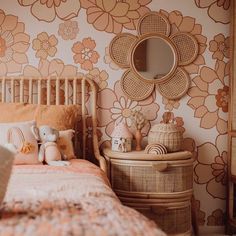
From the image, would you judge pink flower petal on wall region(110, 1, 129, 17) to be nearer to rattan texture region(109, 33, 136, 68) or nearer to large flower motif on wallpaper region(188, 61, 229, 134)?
rattan texture region(109, 33, 136, 68)

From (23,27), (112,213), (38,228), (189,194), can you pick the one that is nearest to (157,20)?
(23,27)

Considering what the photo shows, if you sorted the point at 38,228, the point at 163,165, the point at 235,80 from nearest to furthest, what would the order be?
the point at 38,228, the point at 163,165, the point at 235,80

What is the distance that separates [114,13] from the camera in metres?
2.97

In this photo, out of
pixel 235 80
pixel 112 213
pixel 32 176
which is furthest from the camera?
pixel 235 80

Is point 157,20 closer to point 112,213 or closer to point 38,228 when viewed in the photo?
point 112,213

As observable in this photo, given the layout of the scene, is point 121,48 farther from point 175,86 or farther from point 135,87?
point 175,86

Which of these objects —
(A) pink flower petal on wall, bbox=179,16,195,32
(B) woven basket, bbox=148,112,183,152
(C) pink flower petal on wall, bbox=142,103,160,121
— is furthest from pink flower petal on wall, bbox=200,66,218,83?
(B) woven basket, bbox=148,112,183,152

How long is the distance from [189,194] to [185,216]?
0.15 metres

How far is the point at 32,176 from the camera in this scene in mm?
1887

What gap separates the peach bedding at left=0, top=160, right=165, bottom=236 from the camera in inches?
39.5

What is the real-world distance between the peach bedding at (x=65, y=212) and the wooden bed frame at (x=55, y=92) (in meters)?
1.16

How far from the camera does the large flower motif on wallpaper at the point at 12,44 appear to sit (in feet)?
Result: 9.59

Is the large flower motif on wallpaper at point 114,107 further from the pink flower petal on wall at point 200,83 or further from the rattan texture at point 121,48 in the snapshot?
the pink flower petal on wall at point 200,83

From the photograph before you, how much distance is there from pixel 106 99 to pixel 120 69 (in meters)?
0.26
